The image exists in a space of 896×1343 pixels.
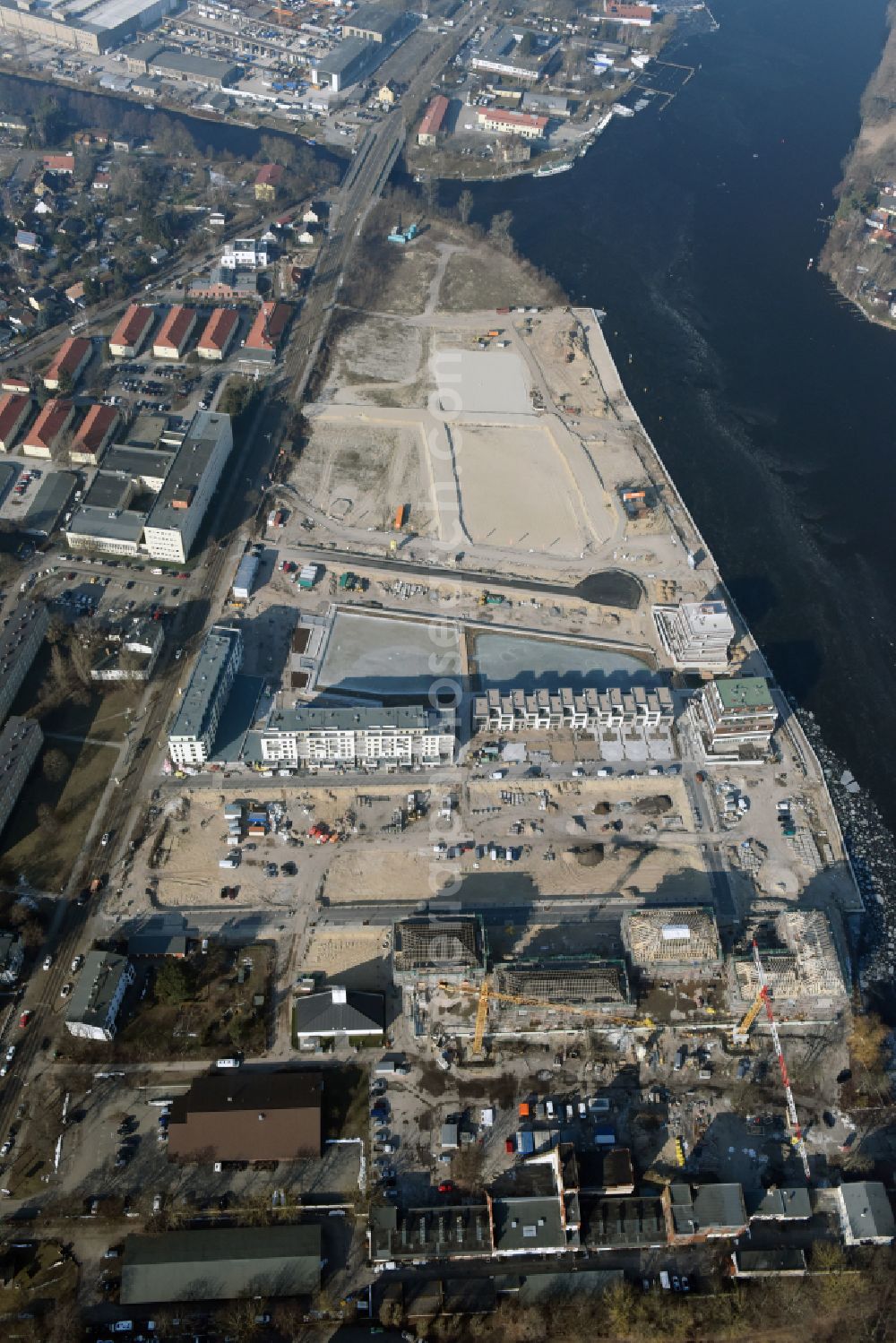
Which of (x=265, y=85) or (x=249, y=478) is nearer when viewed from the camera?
(x=249, y=478)

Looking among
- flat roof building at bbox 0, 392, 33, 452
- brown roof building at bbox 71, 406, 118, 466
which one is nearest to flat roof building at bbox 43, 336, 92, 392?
flat roof building at bbox 0, 392, 33, 452

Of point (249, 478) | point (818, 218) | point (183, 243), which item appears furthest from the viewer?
point (818, 218)

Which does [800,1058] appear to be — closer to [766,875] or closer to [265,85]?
[766,875]

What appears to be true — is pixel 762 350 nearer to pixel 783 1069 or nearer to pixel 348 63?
pixel 783 1069

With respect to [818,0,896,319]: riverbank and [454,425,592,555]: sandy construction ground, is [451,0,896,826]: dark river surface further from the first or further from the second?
[454,425,592,555]: sandy construction ground

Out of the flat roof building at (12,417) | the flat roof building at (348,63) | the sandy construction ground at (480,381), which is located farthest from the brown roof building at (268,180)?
the flat roof building at (12,417)

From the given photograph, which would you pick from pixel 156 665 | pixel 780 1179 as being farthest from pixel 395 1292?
pixel 156 665
